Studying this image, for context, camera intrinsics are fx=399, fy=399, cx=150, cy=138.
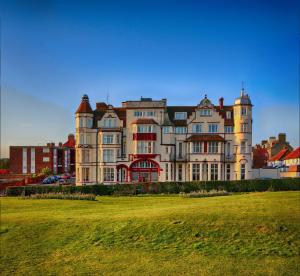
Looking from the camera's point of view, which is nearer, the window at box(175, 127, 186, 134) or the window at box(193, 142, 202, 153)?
the window at box(193, 142, 202, 153)

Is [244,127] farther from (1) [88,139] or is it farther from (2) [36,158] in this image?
(2) [36,158]

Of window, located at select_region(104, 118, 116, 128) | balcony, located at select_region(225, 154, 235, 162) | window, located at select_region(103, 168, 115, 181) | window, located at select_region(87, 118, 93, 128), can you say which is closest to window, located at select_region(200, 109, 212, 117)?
balcony, located at select_region(225, 154, 235, 162)

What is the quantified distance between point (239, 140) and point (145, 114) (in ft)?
46.4

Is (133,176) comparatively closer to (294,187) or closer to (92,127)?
(92,127)

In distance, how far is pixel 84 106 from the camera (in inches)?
2351

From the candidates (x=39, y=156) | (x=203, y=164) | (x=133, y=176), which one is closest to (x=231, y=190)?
(x=203, y=164)

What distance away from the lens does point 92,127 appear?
59.8 meters

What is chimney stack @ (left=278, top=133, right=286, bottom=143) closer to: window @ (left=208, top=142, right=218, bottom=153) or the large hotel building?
the large hotel building

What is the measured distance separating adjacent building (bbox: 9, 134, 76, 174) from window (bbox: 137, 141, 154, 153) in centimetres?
4811

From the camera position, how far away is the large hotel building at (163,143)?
57531mm

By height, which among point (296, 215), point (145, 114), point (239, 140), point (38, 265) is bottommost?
point (38, 265)

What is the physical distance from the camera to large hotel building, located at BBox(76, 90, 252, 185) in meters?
57.5

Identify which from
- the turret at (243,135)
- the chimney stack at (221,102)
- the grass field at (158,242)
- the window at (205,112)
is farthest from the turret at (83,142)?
the grass field at (158,242)

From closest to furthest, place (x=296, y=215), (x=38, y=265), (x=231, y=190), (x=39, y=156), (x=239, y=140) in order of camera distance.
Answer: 1. (x=38, y=265)
2. (x=296, y=215)
3. (x=231, y=190)
4. (x=239, y=140)
5. (x=39, y=156)
